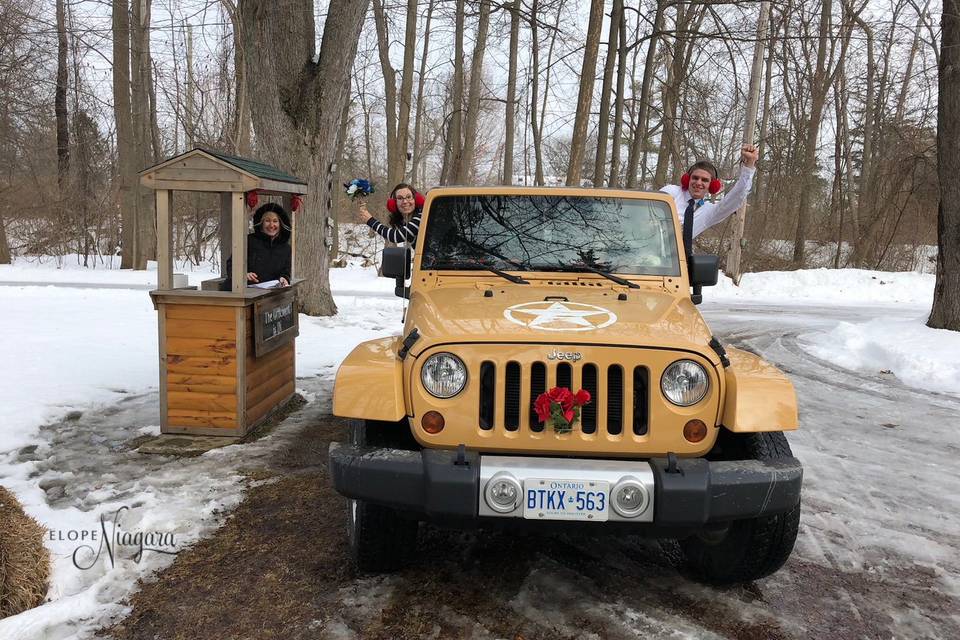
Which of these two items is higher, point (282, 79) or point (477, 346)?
point (282, 79)

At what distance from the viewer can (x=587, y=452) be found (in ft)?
9.12

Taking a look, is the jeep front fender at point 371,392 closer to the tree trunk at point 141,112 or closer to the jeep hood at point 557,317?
the jeep hood at point 557,317

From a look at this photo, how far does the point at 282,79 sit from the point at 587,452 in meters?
7.97

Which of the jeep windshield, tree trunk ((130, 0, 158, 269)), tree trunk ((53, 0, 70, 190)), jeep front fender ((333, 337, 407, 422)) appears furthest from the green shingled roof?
tree trunk ((53, 0, 70, 190))

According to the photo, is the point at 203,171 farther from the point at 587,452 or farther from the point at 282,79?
the point at 282,79

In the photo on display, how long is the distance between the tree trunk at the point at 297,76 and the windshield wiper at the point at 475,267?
18.7ft

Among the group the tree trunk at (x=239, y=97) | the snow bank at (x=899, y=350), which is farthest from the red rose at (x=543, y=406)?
the tree trunk at (x=239, y=97)

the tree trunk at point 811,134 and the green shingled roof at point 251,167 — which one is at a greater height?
the tree trunk at point 811,134

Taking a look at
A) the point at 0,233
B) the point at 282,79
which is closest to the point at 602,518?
the point at 282,79

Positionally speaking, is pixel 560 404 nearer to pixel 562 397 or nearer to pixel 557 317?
pixel 562 397

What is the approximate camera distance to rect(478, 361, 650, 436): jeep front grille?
275 cm

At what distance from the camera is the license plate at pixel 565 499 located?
2570 millimetres

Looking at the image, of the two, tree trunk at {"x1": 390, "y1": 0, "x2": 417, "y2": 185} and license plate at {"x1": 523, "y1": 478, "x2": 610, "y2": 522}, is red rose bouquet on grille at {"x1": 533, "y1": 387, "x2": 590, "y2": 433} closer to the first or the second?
license plate at {"x1": 523, "y1": 478, "x2": 610, "y2": 522}

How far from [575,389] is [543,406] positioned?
0.49ft
